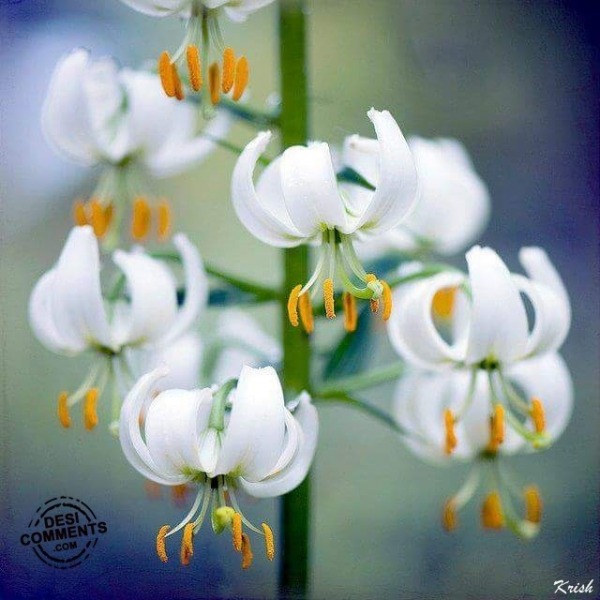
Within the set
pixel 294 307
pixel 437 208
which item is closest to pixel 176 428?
pixel 294 307

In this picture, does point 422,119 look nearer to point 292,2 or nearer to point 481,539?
point 481,539

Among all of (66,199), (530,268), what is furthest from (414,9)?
Result: (530,268)

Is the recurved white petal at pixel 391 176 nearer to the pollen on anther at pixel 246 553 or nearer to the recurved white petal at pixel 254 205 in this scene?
the recurved white petal at pixel 254 205

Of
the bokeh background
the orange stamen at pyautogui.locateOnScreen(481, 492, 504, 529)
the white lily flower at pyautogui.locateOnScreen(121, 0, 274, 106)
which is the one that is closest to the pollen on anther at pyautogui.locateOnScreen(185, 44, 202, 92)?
the white lily flower at pyautogui.locateOnScreen(121, 0, 274, 106)

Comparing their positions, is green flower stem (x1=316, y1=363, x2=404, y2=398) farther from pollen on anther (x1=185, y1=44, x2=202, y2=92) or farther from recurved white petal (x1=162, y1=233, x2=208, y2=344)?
pollen on anther (x1=185, y1=44, x2=202, y2=92)

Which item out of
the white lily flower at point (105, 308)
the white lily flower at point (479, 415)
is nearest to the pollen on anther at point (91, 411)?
the white lily flower at point (105, 308)

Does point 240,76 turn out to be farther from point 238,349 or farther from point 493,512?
point 493,512
